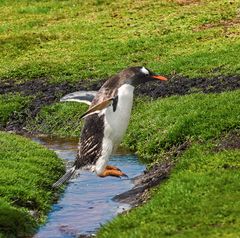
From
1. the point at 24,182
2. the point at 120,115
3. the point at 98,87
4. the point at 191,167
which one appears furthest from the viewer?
the point at 98,87

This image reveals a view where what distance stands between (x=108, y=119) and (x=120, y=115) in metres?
0.20

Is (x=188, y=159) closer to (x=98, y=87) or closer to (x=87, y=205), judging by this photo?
(x=87, y=205)

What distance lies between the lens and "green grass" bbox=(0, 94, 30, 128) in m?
24.6

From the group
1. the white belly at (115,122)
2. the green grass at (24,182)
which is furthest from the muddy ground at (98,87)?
the white belly at (115,122)

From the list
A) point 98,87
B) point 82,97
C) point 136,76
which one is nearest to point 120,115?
point 136,76

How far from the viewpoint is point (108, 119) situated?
1374 centimetres

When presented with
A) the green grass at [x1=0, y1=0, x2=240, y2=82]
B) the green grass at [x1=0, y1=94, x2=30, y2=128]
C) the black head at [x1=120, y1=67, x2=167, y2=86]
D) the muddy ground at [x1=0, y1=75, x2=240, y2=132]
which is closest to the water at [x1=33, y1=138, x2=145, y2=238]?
the black head at [x1=120, y1=67, x2=167, y2=86]

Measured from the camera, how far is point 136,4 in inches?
1561

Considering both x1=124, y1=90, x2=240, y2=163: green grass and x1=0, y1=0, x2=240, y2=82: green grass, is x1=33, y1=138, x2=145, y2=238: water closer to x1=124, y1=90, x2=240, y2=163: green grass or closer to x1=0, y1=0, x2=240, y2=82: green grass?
x1=124, y1=90, x2=240, y2=163: green grass

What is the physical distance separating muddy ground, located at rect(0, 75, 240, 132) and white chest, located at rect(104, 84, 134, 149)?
9285 millimetres

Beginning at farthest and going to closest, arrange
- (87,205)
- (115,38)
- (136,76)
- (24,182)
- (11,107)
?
(115,38)
(11,107)
(24,182)
(87,205)
(136,76)

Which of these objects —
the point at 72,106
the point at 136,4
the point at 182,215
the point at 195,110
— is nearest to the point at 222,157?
the point at 182,215

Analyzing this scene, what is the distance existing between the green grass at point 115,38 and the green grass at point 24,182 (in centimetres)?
782

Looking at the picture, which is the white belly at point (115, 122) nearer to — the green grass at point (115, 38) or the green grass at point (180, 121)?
the green grass at point (180, 121)
